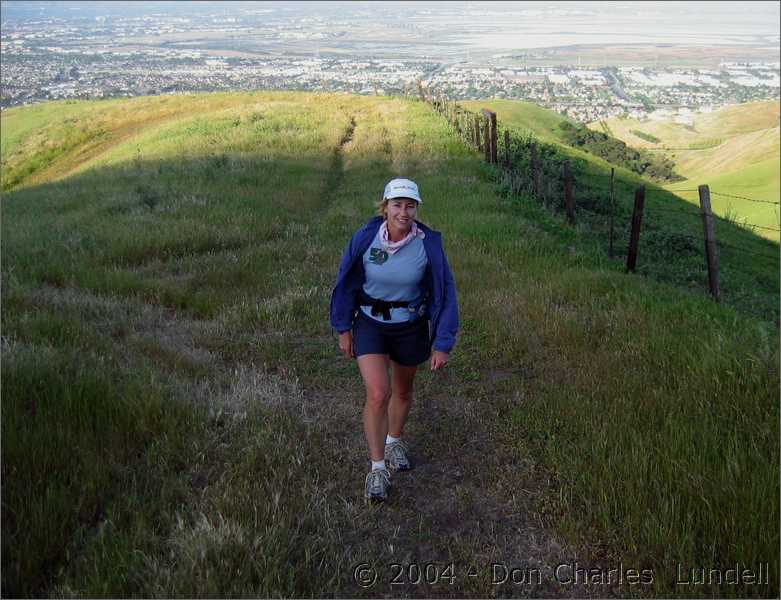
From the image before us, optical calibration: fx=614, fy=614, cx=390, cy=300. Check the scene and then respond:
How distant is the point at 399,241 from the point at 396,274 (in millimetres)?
240

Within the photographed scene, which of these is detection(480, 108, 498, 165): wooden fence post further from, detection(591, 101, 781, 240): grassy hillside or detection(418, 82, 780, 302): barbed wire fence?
detection(591, 101, 781, 240): grassy hillside

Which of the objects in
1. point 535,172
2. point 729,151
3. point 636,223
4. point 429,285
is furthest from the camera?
point 729,151

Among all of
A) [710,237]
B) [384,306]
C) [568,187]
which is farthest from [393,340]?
[568,187]

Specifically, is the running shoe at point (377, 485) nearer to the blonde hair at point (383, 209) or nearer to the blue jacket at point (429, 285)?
the blue jacket at point (429, 285)

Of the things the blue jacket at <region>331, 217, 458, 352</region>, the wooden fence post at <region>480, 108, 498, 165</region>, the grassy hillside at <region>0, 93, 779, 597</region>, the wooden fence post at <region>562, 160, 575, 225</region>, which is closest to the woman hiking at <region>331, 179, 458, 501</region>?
the blue jacket at <region>331, 217, 458, 352</region>

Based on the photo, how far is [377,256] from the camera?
14.1 feet

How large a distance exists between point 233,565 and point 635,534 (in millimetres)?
2164

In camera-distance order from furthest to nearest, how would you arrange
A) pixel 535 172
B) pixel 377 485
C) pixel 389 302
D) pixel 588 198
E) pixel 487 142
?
pixel 487 142 → pixel 588 198 → pixel 535 172 → pixel 389 302 → pixel 377 485

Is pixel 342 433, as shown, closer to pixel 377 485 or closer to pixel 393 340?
pixel 377 485

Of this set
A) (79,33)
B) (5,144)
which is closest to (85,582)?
(5,144)

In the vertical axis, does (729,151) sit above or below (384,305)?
above

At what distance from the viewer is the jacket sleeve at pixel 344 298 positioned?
439 centimetres

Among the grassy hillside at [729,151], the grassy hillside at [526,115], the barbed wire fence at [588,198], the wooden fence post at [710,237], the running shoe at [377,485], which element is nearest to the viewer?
the running shoe at [377,485]

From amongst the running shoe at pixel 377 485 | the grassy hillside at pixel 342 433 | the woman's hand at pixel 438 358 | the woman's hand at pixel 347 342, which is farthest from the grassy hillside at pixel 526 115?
the running shoe at pixel 377 485
